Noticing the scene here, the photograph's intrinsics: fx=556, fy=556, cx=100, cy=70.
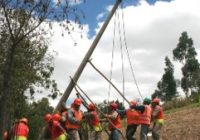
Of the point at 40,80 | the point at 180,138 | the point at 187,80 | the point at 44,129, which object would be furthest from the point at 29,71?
the point at 187,80

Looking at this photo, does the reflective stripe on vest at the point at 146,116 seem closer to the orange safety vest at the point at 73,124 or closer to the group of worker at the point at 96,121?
the group of worker at the point at 96,121

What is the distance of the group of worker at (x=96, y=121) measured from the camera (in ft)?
58.3

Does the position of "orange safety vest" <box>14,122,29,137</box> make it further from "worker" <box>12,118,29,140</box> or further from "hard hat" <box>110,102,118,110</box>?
"hard hat" <box>110,102,118,110</box>

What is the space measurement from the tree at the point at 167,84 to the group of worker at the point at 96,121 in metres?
63.5

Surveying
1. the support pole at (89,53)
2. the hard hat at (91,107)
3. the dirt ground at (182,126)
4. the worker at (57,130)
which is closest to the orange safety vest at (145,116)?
the hard hat at (91,107)

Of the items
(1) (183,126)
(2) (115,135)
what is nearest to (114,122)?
(2) (115,135)

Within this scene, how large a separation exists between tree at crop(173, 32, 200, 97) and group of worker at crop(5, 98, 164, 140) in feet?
184

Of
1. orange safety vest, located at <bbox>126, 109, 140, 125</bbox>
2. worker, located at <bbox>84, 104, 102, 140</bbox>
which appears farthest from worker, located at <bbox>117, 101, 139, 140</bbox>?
worker, located at <bbox>84, 104, 102, 140</bbox>

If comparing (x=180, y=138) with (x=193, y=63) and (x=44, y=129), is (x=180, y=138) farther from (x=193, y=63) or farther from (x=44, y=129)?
(x=193, y=63)

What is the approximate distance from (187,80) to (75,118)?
59.1 metres

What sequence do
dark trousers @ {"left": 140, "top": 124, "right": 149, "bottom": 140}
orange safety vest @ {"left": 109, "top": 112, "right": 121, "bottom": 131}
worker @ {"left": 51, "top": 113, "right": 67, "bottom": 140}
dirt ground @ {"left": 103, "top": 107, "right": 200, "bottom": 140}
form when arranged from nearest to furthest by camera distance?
worker @ {"left": 51, "top": 113, "right": 67, "bottom": 140} < orange safety vest @ {"left": 109, "top": 112, "right": 121, "bottom": 131} < dark trousers @ {"left": 140, "top": 124, "right": 149, "bottom": 140} < dirt ground @ {"left": 103, "top": 107, "right": 200, "bottom": 140}

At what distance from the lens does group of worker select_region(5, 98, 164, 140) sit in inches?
700

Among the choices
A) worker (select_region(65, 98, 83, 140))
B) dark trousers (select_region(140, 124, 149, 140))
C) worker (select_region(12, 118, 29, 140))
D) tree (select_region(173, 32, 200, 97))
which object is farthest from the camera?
tree (select_region(173, 32, 200, 97))

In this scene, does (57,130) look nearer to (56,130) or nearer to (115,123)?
(56,130)
